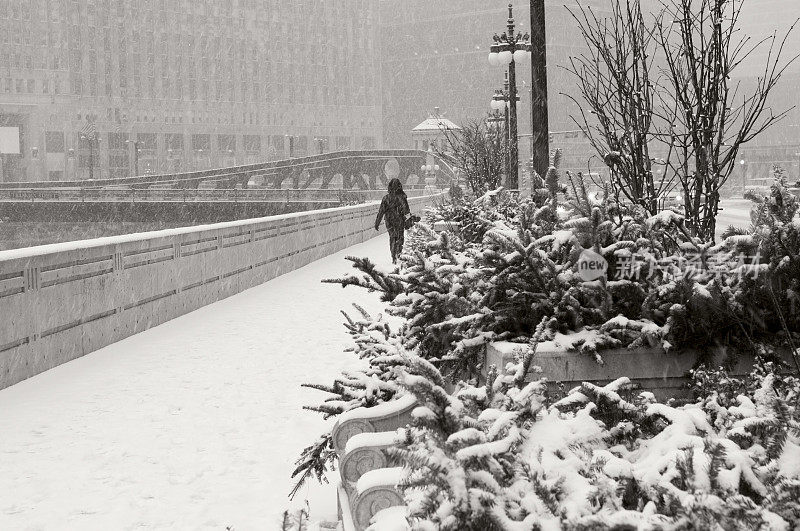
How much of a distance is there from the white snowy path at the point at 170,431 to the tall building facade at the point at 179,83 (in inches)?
4001

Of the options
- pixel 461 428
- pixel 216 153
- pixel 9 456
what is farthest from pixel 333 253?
pixel 216 153

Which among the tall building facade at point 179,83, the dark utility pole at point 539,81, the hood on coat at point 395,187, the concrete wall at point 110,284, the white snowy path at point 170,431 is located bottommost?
the white snowy path at point 170,431

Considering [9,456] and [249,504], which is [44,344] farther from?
[249,504]

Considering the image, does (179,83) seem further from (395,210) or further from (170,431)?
(170,431)

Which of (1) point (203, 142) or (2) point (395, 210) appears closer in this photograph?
(2) point (395, 210)

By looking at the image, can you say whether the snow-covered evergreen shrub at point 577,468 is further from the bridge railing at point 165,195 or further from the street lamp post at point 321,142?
the street lamp post at point 321,142

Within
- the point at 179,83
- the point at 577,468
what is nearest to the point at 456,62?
the point at 179,83

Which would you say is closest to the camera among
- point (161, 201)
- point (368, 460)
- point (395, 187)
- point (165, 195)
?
point (368, 460)

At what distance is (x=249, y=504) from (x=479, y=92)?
14593cm

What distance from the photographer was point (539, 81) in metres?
13.2

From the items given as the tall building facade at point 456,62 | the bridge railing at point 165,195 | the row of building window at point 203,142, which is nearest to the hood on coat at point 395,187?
the bridge railing at point 165,195

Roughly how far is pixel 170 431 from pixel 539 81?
725cm

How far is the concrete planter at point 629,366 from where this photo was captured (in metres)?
4.77

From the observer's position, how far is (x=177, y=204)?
80375 mm
